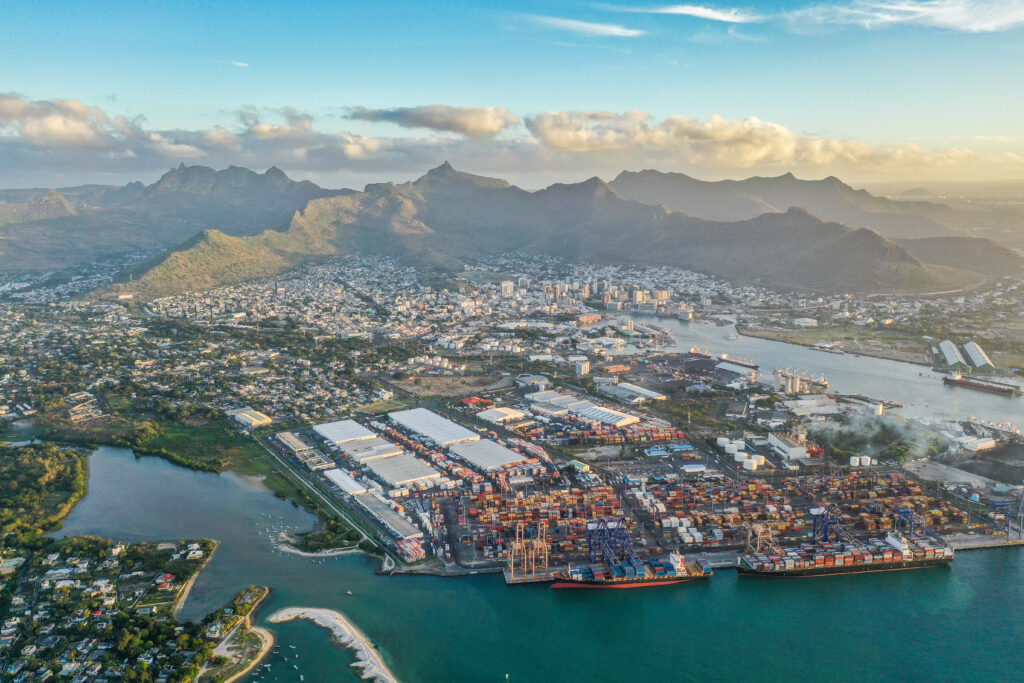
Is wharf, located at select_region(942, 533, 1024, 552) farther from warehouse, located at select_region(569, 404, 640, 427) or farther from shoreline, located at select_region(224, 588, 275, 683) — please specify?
shoreline, located at select_region(224, 588, 275, 683)

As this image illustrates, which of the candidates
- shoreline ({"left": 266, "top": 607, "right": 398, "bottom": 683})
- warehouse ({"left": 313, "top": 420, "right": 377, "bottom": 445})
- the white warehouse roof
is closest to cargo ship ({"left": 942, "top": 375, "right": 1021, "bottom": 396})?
the white warehouse roof

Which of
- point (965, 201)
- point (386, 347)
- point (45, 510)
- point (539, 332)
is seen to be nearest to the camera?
point (45, 510)

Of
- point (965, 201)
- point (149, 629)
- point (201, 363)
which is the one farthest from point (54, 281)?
point (965, 201)

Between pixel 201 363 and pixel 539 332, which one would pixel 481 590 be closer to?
pixel 201 363

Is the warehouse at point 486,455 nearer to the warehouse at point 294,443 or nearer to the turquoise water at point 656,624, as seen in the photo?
the warehouse at point 294,443

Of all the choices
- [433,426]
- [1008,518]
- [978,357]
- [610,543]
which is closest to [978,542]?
[1008,518]

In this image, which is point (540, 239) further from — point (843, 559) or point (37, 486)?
point (843, 559)

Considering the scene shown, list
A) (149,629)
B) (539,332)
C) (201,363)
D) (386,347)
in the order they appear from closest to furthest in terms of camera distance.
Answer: (149,629), (201,363), (386,347), (539,332)
